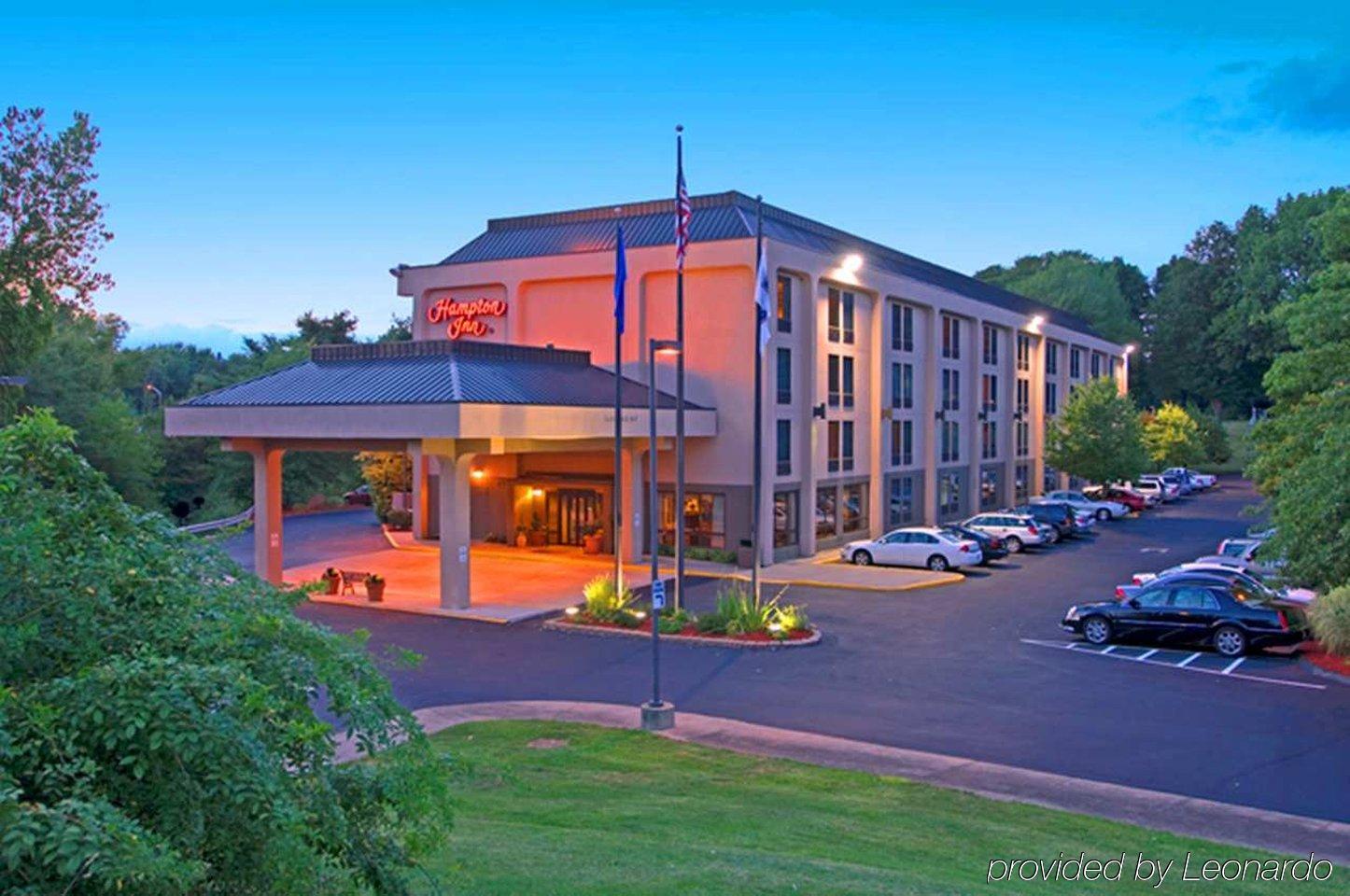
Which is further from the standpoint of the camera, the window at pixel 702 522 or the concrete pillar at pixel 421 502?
the concrete pillar at pixel 421 502

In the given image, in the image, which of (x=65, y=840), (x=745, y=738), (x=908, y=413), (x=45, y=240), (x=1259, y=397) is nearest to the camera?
(x=65, y=840)

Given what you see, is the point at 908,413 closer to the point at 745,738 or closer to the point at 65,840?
the point at 745,738

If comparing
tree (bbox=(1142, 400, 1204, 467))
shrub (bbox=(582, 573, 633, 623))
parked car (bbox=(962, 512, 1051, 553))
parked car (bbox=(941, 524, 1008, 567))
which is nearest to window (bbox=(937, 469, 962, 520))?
parked car (bbox=(962, 512, 1051, 553))

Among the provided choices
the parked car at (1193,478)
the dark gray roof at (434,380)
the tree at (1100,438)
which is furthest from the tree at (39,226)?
the parked car at (1193,478)

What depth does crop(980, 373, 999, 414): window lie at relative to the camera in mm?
56281

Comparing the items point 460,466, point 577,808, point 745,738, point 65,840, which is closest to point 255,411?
point 460,466

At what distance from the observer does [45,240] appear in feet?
118

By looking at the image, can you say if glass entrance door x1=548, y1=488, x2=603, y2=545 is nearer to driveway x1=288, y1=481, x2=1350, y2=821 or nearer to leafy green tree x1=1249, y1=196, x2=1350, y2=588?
driveway x1=288, y1=481, x2=1350, y2=821

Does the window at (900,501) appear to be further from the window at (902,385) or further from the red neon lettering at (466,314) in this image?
the red neon lettering at (466,314)

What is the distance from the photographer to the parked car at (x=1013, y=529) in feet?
136

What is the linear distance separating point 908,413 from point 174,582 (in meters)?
44.4

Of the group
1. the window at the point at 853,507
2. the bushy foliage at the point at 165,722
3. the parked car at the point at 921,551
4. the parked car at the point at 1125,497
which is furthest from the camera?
the parked car at the point at 1125,497

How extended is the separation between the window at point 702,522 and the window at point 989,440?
22533 mm

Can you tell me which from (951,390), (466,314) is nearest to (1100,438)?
(951,390)
